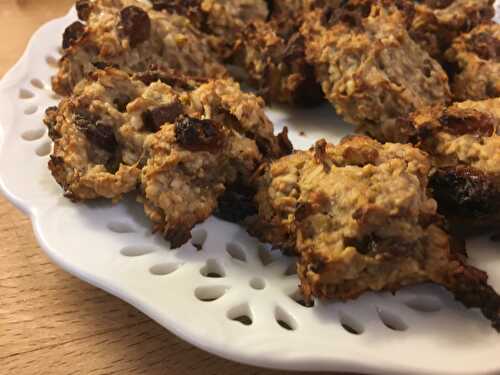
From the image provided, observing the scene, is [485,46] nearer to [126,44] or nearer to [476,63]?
[476,63]

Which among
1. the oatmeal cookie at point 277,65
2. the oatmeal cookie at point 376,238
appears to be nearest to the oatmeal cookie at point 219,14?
the oatmeal cookie at point 277,65

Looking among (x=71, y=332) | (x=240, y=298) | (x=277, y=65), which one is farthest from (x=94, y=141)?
(x=277, y=65)

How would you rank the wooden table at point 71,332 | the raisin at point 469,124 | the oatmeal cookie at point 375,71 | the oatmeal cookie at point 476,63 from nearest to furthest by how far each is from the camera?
the wooden table at point 71,332
the raisin at point 469,124
the oatmeal cookie at point 375,71
the oatmeal cookie at point 476,63

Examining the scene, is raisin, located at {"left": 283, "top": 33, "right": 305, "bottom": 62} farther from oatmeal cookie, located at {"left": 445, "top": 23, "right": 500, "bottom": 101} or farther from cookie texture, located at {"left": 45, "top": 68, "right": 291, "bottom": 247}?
oatmeal cookie, located at {"left": 445, "top": 23, "right": 500, "bottom": 101}

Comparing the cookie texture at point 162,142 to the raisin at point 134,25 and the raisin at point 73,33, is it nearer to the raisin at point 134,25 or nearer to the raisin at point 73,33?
the raisin at point 134,25

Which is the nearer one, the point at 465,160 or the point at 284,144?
the point at 465,160

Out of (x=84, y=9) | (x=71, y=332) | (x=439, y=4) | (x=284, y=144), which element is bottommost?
(x=71, y=332)

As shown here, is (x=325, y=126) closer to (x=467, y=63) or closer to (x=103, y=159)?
(x=467, y=63)
